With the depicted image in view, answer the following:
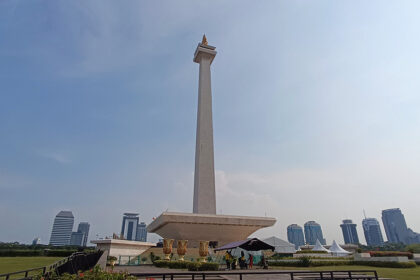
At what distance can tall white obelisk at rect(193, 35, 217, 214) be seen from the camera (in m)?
34.0

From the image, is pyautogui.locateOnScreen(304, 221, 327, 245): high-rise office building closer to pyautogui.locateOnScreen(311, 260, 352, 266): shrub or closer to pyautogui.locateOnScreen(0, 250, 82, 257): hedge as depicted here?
pyautogui.locateOnScreen(311, 260, 352, 266): shrub

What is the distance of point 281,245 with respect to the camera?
30.1 metres

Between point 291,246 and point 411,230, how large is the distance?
570ft

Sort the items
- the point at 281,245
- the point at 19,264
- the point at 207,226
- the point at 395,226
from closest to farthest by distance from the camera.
A: the point at 19,264 → the point at 207,226 → the point at 281,245 → the point at 395,226

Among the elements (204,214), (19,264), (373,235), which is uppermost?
(373,235)

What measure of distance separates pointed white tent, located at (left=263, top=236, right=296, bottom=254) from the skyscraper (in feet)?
551

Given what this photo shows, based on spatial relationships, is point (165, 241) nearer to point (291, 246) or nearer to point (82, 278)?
point (291, 246)

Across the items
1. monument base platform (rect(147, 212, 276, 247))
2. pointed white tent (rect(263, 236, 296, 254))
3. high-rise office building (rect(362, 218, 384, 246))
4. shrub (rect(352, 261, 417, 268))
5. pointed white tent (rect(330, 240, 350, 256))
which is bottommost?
shrub (rect(352, 261, 417, 268))

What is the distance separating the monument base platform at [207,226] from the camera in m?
27.9

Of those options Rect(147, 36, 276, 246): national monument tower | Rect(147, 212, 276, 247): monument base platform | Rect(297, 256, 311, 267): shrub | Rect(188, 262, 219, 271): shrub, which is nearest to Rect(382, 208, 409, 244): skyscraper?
Rect(147, 212, 276, 247): monument base platform

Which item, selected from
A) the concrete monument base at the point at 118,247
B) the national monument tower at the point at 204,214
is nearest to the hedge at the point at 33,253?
the concrete monument base at the point at 118,247

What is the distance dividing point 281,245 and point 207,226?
861cm

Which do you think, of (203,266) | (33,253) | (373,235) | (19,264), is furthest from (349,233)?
(19,264)

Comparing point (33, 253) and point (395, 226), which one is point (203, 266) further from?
point (395, 226)
